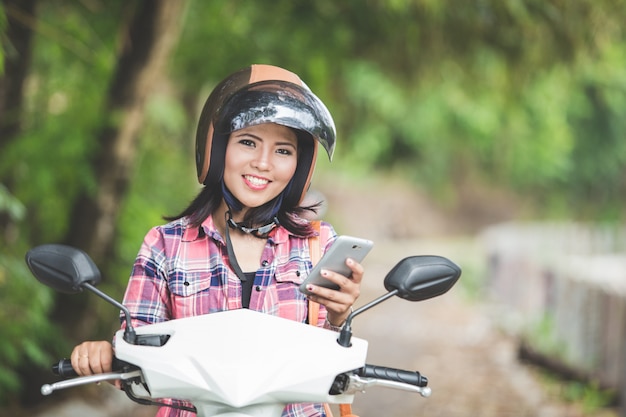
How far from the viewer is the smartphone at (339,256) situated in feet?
6.06

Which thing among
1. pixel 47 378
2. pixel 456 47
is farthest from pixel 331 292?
pixel 456 47

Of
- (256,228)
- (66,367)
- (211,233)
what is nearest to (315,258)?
(256,228)

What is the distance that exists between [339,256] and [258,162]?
0.50 metres

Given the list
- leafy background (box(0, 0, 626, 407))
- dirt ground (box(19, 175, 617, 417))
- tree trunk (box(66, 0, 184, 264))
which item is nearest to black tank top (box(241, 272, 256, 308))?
leafy background (box(0, 0, 626, 407))

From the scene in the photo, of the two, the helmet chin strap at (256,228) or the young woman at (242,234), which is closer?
the young woman at (242,234)

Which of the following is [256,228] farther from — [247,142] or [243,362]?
[243,362]

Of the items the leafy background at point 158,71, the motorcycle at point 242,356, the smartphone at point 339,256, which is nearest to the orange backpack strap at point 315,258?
the smartphone at point 339,256

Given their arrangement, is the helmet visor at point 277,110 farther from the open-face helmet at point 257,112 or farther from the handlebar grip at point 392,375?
the handlebar grip at point 392,375

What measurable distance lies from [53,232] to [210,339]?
4.69 meters

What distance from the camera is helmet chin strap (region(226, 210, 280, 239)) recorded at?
2376 mm

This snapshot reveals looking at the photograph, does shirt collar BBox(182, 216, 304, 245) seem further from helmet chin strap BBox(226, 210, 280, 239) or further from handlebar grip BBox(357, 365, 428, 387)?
handlebar grip BBox(357, 365, 428, 387)

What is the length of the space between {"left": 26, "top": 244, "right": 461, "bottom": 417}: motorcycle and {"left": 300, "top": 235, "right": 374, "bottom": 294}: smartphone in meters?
0.11

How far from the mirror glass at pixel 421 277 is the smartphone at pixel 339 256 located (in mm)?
97

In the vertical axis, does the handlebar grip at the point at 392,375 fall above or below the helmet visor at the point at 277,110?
below
